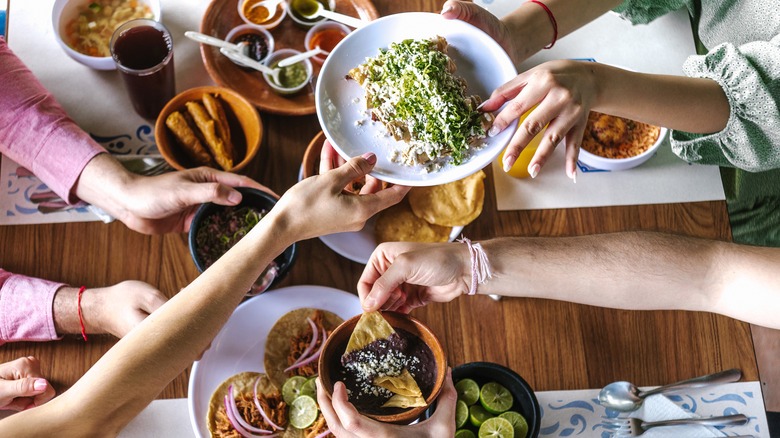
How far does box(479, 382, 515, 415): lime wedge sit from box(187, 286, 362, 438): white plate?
440 millimetres

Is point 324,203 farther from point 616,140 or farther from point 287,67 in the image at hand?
point 616,140

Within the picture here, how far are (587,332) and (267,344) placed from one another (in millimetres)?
963

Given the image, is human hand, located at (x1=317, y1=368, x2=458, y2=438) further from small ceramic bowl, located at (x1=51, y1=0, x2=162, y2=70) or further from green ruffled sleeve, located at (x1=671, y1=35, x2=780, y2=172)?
small ceramic bowl, located at (x1=51, y1=0, x2=162, y2=70)

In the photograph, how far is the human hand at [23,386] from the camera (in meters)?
1.86

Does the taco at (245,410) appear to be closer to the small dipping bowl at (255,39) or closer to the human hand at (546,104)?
the human hand at (546,104)

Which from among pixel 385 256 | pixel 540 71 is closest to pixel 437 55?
pixel 540 71

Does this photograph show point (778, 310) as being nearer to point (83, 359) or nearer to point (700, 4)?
point (700, 4)

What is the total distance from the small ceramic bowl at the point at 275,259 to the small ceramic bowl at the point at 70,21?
637mm

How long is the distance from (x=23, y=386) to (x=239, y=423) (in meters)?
0.60

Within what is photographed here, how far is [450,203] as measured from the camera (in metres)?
2.05

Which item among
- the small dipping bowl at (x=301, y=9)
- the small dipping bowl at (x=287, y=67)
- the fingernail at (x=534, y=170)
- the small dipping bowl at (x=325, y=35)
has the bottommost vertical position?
the fingernail at (x=534, y=170)

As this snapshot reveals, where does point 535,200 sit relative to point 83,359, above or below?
above

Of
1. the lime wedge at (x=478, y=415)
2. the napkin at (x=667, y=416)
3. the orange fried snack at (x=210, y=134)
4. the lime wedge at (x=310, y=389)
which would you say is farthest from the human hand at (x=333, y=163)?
the napkin at (x=667, y=416)

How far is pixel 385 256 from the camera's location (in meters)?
1.83
